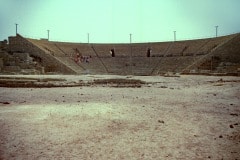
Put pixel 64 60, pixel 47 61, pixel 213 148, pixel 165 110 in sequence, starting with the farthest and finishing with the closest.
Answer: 1. pixel 64 60
2. pixel 47 61
3. pixel 165 110
4. pixel 213 148

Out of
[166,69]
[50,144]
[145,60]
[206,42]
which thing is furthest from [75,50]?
[50,144]

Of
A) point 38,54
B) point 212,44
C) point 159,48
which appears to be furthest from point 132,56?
point 38,54

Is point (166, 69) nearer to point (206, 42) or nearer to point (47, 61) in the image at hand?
point (206, 42)

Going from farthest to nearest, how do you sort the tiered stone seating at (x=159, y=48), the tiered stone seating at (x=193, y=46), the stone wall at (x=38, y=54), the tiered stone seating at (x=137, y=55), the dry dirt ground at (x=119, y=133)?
the tiered stone seating at (x=159, y=48) < the tiered stone seating at (x=193, y=46) < the tiered stone seating at (x=137, y=55) < the stone wall at (x=38, y=54) < the dry dirt ground at (x=119, y=133)

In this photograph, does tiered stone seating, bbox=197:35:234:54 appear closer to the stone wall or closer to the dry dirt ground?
the stone wall

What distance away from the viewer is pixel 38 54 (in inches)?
1969

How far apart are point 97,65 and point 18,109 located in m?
45.2

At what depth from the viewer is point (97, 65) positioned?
180 feet

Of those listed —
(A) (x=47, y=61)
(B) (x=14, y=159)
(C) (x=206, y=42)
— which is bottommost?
(B) (x=14, y=159)

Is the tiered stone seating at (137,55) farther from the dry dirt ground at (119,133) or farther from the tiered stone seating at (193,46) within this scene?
the dry dirt ground at (119,133)

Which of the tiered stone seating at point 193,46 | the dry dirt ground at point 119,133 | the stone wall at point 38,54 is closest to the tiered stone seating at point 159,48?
the tiered stone seating at point 193,46

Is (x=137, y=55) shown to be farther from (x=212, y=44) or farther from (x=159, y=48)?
(x=212, y=44)

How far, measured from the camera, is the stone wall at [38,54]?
157 feet

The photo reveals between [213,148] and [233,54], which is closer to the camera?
[213,148]
